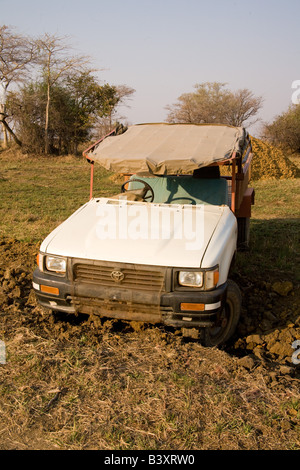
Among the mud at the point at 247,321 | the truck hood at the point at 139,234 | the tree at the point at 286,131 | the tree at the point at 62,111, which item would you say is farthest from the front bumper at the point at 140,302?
the tree at the point at 286,131

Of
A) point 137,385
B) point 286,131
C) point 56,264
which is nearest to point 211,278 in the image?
point 137,385

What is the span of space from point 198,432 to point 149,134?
3945 millimetres

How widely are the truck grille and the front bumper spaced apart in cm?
6

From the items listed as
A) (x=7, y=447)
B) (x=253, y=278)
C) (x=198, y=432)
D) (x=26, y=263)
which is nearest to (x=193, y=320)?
(x=198, y=432)

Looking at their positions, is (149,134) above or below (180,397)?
above

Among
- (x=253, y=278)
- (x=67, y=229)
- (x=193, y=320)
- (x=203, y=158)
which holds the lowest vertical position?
(x=253, y=278)

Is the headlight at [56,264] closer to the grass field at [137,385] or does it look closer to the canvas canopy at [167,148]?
the grass field at [137,385]

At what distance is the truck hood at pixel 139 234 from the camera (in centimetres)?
399

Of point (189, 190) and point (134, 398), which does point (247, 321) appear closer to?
point (189, 190)

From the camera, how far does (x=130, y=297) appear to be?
3912 millimetres

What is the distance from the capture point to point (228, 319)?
4.53 meters

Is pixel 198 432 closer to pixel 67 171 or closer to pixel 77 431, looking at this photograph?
pixel 77 431

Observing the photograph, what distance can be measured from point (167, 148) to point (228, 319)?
206 centimetres

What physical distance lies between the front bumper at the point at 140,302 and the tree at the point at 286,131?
28932 mm
